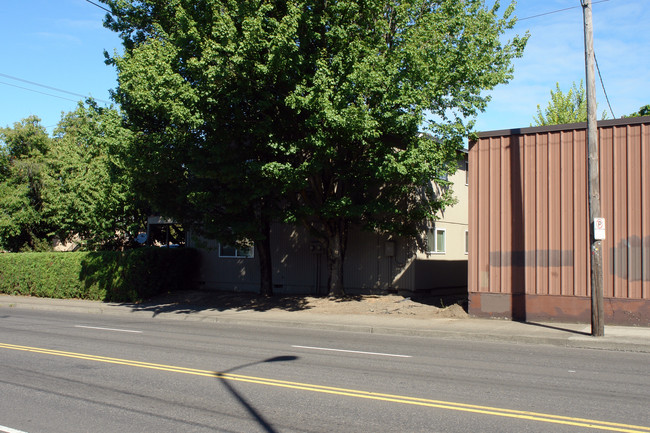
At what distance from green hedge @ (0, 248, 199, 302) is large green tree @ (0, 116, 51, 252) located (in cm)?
518

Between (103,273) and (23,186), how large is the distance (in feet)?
41.9

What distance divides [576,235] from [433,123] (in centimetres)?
514

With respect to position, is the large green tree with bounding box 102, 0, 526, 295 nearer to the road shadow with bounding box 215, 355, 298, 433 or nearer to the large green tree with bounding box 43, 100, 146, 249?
the road shadow with bounding box 215, 355, 298, 433

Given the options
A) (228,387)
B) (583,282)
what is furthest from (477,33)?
(228,387)

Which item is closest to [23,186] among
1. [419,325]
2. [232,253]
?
[232,253]

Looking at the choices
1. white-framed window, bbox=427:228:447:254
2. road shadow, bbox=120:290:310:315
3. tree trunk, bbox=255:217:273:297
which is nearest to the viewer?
road shadow, bbox=120:290:310:315

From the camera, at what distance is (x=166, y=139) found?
1691cm

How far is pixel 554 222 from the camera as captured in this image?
1552 cm

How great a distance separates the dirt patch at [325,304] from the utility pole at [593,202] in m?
4.54

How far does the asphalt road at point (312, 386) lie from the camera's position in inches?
243

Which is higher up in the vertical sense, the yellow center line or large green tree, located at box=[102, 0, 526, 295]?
large green tree, located at box=[102, 0, 526, 295]

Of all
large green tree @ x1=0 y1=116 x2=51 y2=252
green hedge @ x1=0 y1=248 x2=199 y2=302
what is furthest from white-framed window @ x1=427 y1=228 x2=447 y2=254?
large green tree @ x1=0 y1=116 x2=51 y2=252

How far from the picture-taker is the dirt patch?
17.9m

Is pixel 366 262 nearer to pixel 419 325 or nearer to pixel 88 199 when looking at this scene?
pixel 419 325
